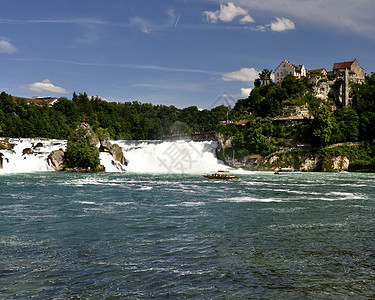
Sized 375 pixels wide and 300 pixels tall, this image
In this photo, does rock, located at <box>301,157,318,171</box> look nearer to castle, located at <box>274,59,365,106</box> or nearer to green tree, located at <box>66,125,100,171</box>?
castle, located at <box>274,59,365,106</box>

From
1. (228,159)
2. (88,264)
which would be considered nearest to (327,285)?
(88,264)

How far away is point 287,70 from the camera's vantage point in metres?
101

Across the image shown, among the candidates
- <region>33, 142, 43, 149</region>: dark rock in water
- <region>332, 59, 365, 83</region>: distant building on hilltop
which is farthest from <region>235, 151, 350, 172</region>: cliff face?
<region>33, 142, 43, 149</region>: dark rock in water

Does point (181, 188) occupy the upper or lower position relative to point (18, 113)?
lower

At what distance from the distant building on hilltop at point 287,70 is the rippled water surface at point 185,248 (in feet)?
243

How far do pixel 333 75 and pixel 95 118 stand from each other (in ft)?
229

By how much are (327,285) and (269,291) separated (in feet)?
6.62

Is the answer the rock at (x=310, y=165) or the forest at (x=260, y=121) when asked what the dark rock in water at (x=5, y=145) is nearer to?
the forest at (x=260, y=121)

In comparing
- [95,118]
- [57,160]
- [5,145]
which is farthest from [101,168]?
[95,118]

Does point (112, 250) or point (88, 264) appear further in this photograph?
point (112, 250)

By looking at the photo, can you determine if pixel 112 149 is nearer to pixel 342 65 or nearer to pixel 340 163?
pixel 340 163

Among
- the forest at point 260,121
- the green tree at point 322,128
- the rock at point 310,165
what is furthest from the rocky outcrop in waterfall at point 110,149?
the green tree at point 322,128

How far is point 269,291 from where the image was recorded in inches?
458

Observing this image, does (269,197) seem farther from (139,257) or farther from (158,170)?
(158,170)
